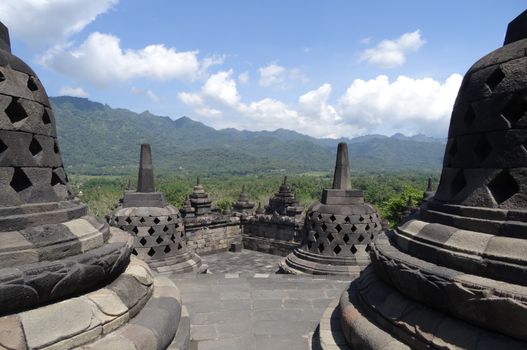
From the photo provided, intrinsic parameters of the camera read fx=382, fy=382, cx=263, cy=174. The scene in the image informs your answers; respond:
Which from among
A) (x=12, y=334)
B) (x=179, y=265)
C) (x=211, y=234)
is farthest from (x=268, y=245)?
(x=12, y=334)

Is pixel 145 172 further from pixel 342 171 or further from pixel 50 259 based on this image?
pixel 50 259

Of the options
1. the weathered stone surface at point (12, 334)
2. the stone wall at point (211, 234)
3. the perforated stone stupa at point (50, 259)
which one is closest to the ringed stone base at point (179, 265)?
the perforated stone stupa at point (50, 259)

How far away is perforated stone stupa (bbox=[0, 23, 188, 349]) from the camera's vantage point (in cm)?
243

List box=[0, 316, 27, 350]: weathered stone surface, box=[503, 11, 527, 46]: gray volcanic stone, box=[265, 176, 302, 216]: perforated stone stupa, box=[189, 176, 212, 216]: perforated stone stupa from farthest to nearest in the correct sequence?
box=[265, 176, 302, 216]: perforated stone stupa
box=[189, 176, 212, 216]: perforated stone stupa
box=[503, 11, 527, 46]: gray volcanic stone
box=[0, 316, 27, 350]: weathered stone surface

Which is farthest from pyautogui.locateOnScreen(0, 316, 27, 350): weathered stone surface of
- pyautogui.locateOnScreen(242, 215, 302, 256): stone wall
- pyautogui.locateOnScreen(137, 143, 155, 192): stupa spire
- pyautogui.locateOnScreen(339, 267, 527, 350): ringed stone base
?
pyautogui.locateOnScreen(242, 215, 302, 256): stone wall

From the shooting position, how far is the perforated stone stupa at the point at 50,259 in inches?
95.7

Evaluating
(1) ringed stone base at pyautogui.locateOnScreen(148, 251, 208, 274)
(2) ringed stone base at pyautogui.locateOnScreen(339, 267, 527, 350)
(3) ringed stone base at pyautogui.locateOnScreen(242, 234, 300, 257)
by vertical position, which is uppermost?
(2) ringed stone base at pyautogui.locateOnScreen(339, 267, 527, 350)

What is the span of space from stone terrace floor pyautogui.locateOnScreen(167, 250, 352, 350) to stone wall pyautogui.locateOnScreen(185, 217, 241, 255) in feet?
29.6

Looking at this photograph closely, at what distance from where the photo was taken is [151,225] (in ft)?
26.7

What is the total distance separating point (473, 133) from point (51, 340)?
3377 mm

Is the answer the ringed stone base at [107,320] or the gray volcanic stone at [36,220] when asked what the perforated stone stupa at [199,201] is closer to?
the ringed stone base at [107,320]

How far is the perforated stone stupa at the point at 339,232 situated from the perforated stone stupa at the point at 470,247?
4.52 m

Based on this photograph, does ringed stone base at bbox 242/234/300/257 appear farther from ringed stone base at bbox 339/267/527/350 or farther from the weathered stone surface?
the weathered stone surface

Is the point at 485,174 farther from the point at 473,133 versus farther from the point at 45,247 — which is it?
the point at 45,247
